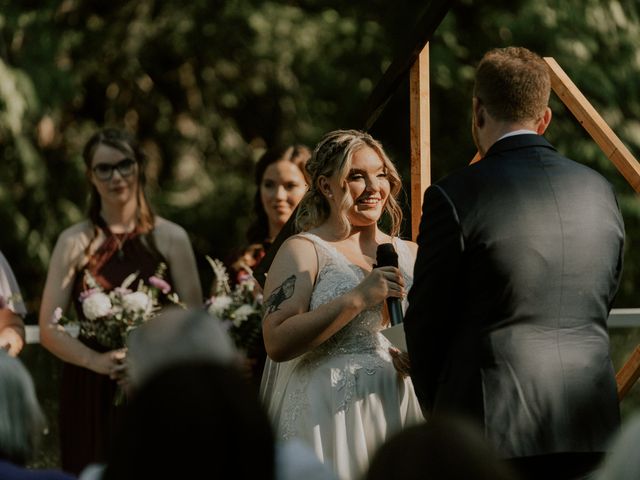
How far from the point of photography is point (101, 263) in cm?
597

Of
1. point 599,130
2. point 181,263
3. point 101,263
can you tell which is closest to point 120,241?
point 101,263

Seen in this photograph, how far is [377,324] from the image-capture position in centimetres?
459

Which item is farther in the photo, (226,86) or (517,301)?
(226,86)

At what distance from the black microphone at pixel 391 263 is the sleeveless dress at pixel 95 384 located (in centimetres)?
189

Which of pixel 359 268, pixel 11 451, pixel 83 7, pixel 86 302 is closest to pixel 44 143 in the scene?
pixel 83 7

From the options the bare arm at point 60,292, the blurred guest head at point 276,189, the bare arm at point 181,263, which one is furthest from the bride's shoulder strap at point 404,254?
the bare arm at point 60,292

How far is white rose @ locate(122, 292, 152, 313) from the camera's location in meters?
5.61

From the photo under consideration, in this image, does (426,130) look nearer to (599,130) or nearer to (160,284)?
(599,130)

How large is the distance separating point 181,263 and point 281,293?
166cm

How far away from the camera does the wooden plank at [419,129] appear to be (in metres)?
5.02

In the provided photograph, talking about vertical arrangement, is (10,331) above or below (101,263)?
below

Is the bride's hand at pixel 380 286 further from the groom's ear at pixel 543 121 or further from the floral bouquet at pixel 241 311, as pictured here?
the floral bouquet at pixel 241 311

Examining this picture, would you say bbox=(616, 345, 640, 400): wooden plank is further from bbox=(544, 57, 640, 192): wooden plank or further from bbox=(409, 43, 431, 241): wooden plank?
bbox=(409, 43, 431, 241): wooden plank

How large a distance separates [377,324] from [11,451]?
2.22m
